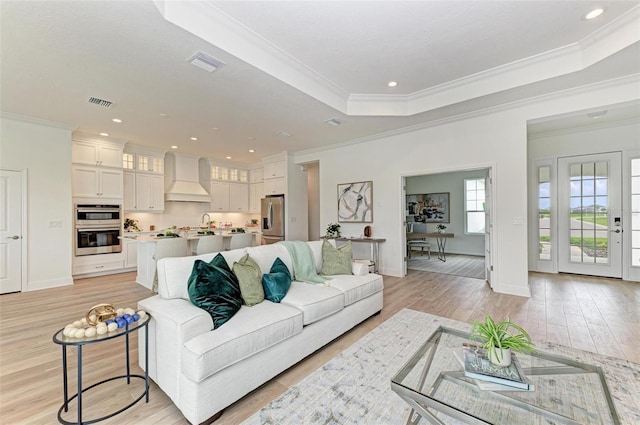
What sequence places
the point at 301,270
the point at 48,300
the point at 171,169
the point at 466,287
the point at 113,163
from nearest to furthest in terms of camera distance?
the point at 301,270, the point at 48,300, the point at 466,287, the point at 113,163, the point at 171,169

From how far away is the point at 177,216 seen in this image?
736 centimetres

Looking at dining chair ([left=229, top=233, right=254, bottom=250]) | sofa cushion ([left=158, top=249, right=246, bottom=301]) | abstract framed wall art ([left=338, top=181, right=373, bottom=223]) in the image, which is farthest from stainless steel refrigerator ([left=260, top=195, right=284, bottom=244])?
sofa cushion ([left=158, top=249, right=246, bottom=301])

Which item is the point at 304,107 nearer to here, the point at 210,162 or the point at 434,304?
the point at 434,304

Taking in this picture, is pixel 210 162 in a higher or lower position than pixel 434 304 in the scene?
higher

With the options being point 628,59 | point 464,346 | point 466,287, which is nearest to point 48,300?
point 464,346

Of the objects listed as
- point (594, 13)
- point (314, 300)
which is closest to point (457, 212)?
point (594, 13)

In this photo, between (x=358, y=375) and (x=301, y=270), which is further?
(x=301, y=270)

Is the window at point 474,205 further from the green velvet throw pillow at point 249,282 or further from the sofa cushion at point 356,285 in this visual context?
the green velvet throw pillow at point 249,282

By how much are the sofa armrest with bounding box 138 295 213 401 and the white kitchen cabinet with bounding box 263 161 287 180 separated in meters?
5.43

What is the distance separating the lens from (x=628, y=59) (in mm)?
2910

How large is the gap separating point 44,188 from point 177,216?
9.39ft

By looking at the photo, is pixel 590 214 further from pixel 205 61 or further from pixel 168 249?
pixel 168 249

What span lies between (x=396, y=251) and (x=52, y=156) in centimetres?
652

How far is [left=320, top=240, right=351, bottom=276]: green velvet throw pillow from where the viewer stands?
11.1 feet
